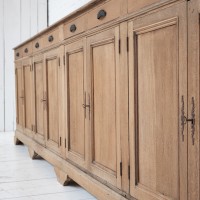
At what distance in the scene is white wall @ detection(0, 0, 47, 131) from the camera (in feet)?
17.4

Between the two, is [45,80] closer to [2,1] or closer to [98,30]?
[98,30]

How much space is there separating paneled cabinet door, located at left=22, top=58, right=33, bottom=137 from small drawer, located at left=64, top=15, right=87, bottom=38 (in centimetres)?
113

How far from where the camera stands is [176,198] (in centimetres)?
138

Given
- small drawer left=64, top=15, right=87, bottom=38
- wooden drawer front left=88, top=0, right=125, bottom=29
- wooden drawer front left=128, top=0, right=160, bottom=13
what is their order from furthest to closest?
small drawer left=64, top=15, right=87, bottom=38 → wooden drawer front left=88, top=0, right=125, bottom=29 → wooden drawer front left=128, top=0, right=160, bottom=13

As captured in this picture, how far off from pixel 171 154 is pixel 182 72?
327mm

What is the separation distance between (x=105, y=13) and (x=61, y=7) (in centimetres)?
277

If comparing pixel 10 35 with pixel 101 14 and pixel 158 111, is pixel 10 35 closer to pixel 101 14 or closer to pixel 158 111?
pixel 101 14

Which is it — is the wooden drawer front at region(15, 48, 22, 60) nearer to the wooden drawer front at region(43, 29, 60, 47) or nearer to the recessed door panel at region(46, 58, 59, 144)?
the wooden drawer front at region(43, 29, 60, 47)

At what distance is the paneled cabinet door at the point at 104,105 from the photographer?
1.82 metres

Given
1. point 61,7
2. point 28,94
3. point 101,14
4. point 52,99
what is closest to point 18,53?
point 28,94

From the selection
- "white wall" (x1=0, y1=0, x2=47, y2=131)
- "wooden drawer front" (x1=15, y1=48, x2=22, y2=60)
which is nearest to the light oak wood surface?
"wooden drawer front" (x1=15, y1=48, x2=22, y2=60)

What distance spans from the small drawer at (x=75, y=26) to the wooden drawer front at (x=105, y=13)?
0.10 metres

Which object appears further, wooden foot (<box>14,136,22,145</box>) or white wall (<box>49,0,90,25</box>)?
wooden foot (<box>14,136,22,145</box>)

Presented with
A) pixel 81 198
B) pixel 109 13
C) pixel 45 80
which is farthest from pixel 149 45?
pixel 45 80
